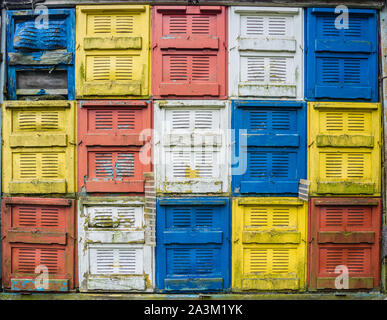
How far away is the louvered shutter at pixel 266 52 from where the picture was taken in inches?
154

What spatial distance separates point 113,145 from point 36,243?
5.88 feet

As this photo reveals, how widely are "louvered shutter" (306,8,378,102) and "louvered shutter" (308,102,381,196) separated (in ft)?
0.66

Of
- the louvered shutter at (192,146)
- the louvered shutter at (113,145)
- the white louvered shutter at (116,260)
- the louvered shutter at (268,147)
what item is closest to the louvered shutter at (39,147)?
the louvered shutter at (113,145)

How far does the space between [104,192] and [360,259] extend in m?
3.85

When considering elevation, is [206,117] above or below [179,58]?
below

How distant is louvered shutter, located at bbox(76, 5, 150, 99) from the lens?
389 cm

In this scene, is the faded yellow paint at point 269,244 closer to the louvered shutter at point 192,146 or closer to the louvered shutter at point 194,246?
the louvered shutter at point 194,246

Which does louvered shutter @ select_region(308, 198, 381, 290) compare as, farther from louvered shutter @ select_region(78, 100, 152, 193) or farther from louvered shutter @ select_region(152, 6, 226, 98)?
louvered shutter @ select_region(78, 100, 152, 193)

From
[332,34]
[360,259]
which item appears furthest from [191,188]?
[332,34]

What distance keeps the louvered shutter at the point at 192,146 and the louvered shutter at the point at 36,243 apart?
148 cm

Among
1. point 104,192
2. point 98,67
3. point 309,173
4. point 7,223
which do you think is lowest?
point 7,223

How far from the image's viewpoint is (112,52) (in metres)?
3.93

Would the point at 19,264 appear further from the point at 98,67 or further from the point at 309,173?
the point at 309,173

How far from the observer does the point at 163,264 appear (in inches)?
155
